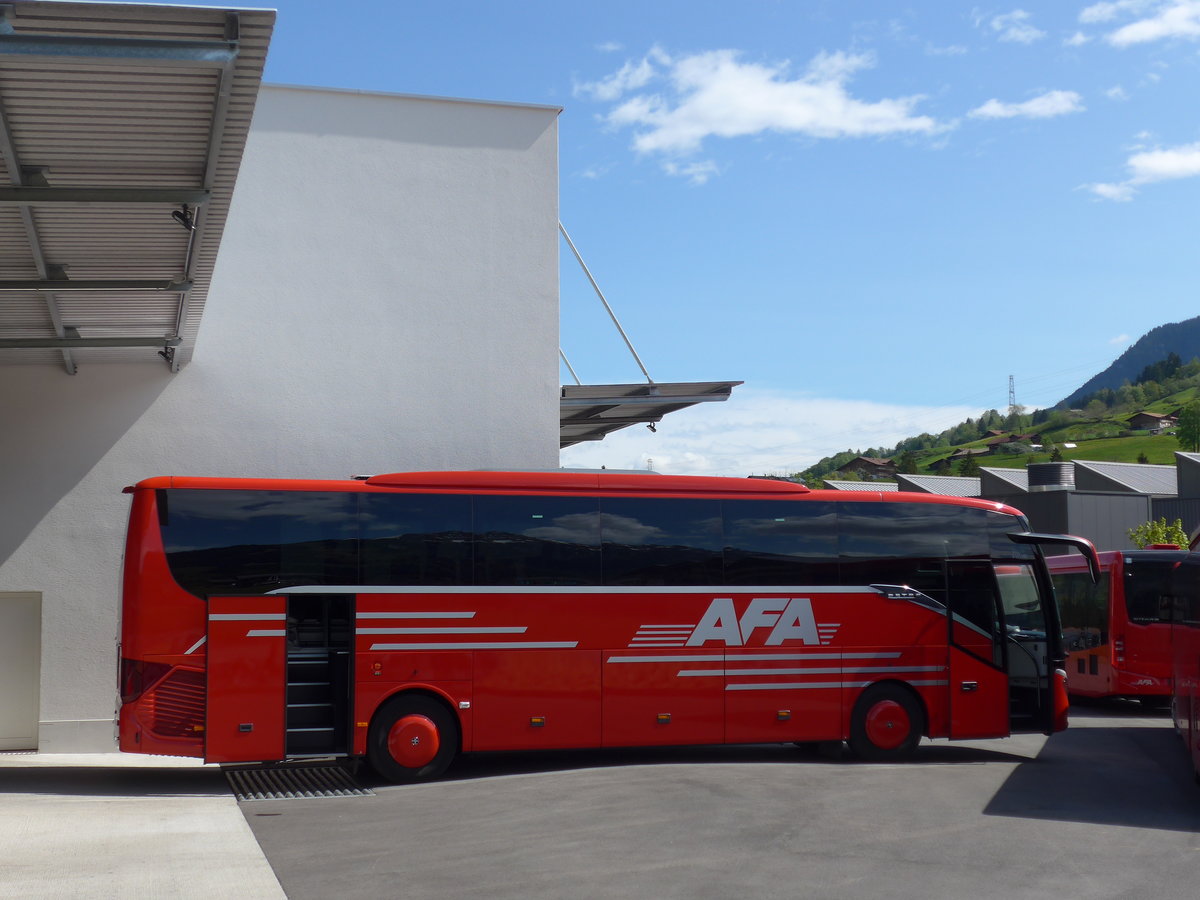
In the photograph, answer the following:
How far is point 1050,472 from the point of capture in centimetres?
4528

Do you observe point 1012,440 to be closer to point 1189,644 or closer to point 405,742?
point 1189,644

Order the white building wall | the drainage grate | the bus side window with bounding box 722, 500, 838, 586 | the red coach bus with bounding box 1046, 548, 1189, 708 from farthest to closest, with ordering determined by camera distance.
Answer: the red coach bus with bounding box 1046, 548, 1189, 708 < the white building wall < the bus side window with bounding box 722, 500, 838, 586 < the drainage grate

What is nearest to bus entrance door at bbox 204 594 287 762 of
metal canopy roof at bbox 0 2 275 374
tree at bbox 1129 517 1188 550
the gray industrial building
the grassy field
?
metal canopy roof at bbox 0 2 275 374

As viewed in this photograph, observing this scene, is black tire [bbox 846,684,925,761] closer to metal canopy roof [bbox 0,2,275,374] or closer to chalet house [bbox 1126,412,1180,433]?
metal canopy roof [bbox 0,2,275,374]

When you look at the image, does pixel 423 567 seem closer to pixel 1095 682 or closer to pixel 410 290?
pixel 410 290

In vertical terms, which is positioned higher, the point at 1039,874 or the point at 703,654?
the point at 703,654

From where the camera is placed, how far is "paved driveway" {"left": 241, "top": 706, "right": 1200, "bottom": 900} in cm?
771

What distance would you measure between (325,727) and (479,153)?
854cm

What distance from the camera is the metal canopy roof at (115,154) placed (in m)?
7.31

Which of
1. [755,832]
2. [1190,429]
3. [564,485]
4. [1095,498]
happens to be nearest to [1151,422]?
[1190,429]

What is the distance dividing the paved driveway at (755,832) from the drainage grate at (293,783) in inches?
14.6

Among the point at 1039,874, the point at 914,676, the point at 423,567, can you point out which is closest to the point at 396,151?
the point at 423,567

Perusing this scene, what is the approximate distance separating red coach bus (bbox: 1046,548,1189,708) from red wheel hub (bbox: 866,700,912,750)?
561cm

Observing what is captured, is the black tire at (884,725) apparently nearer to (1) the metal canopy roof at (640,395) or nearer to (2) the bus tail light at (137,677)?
(1) the metal canopy roof at (640,395)
